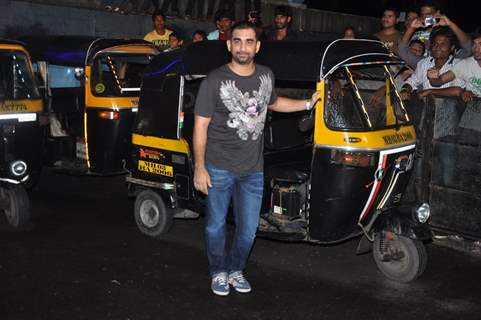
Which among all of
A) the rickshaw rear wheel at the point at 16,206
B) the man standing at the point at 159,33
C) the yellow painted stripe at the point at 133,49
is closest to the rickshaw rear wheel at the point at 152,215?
the rickshaw rear wheel at the point at 16,206

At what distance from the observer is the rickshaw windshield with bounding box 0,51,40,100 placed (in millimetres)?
7383

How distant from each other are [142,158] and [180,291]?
2.05 metres

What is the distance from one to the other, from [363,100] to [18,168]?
3891 millimetres

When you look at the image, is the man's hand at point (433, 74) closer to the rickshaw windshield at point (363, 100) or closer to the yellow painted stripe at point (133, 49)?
the rickshaw windshield at point (363, 100)

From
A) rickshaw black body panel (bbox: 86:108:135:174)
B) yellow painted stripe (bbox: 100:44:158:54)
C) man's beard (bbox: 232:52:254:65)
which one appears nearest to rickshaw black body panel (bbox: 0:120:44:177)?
rickshaw black body panel (bbox: 86:108:135:174)

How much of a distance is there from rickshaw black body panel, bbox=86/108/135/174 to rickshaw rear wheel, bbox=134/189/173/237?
176cm

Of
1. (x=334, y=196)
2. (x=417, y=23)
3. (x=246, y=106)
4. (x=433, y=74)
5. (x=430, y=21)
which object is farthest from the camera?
(x=417, y=23)

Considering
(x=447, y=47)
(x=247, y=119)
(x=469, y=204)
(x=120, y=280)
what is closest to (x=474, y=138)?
(x=469, y=204)

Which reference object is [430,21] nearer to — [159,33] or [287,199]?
[287,199]

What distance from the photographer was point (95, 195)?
8.77 meters

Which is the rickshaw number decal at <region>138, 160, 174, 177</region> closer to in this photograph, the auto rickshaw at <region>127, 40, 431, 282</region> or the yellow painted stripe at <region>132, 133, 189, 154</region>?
the auto rickshaw at <region>127, 40, 431, 282</region>

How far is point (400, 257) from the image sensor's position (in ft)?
18.6

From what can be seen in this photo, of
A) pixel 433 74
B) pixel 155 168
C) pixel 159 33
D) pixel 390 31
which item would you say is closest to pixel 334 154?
pixel 155 168

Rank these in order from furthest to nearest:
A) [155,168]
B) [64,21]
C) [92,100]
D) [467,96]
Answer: [64,21], [92,100], [155,168], [467,96]
